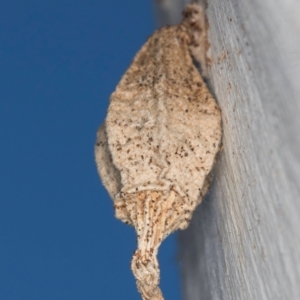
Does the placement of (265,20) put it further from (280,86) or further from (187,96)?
(187,96)

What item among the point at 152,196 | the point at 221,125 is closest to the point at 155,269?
the point at 152,196

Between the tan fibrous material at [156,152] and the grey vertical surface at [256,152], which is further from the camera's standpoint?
the tan fibrous material at [156,152]

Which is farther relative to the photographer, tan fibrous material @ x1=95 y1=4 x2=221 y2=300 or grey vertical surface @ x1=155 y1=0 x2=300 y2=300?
tan fibrous material @ x1=95 y1=4 x2=221 y2=300

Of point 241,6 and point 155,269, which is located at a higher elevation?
point 241,6

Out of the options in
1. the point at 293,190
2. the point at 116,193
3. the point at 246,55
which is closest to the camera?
the point at 293,190
